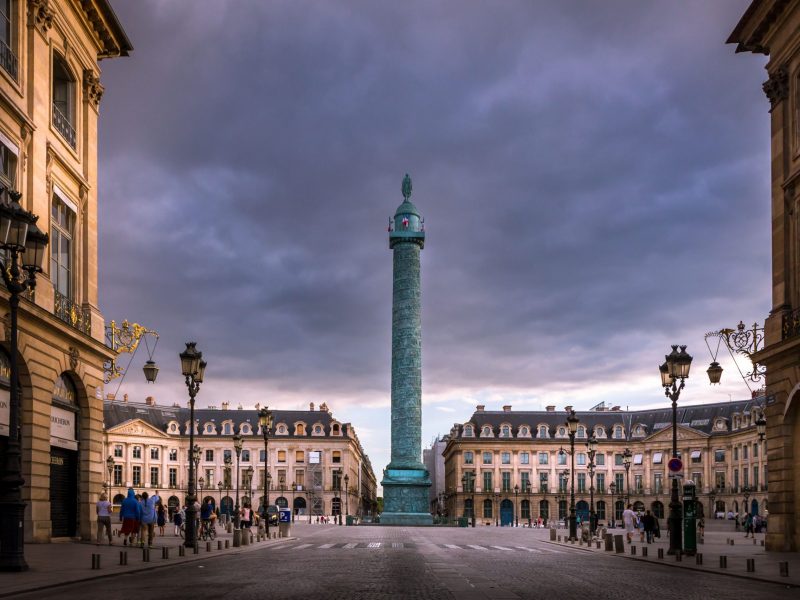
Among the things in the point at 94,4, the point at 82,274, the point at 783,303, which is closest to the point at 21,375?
the point at 82,274

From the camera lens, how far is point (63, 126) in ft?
106

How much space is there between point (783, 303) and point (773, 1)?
9.41m

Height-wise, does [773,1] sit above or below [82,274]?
above

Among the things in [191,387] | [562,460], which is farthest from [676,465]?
[562,460]

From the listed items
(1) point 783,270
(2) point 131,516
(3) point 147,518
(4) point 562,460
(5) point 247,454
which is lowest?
(4) point 562,460

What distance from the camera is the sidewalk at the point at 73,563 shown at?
56.0ft

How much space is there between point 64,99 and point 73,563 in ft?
55.0

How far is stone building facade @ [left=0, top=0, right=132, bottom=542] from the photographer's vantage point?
1077 inches

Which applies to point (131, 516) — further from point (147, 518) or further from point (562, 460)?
point (562, 460)

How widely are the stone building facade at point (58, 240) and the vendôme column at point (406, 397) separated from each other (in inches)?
2379

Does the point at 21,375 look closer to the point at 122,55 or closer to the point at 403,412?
the point at 122,55

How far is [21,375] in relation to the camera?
89.6ft

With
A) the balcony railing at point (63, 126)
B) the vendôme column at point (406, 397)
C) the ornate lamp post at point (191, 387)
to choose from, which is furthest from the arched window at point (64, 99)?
the vendôme column at point (406, 397)

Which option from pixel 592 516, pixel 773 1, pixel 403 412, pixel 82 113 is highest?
pixel 773 1
